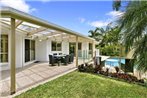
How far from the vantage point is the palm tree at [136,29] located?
484 cm

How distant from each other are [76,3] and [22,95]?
668 centimetres

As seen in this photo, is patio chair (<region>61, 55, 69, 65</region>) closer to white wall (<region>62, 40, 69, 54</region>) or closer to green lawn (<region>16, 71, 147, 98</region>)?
white wall (<region>62, 40, 69, 54</region>)

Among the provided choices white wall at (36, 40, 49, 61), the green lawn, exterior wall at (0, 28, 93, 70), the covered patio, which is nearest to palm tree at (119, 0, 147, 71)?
the green lawn

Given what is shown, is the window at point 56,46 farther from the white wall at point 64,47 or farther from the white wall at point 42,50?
the white wall at point 42,50

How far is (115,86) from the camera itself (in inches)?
354

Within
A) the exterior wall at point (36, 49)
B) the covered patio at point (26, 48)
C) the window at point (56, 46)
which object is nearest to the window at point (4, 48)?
the covered patio at point (26, 48)

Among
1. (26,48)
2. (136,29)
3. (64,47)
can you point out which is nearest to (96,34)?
(64,47)

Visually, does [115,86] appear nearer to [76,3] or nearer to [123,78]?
[123,78]

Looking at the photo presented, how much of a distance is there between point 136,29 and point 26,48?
13.3 m

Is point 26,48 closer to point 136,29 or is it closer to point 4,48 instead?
point 4,48

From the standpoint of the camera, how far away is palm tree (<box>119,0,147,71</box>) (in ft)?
15.9

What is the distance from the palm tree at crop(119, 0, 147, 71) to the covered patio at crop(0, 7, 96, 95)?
4204 mm

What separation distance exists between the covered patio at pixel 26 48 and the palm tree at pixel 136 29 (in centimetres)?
420

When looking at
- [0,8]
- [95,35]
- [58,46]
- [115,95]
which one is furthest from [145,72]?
[95,35]
